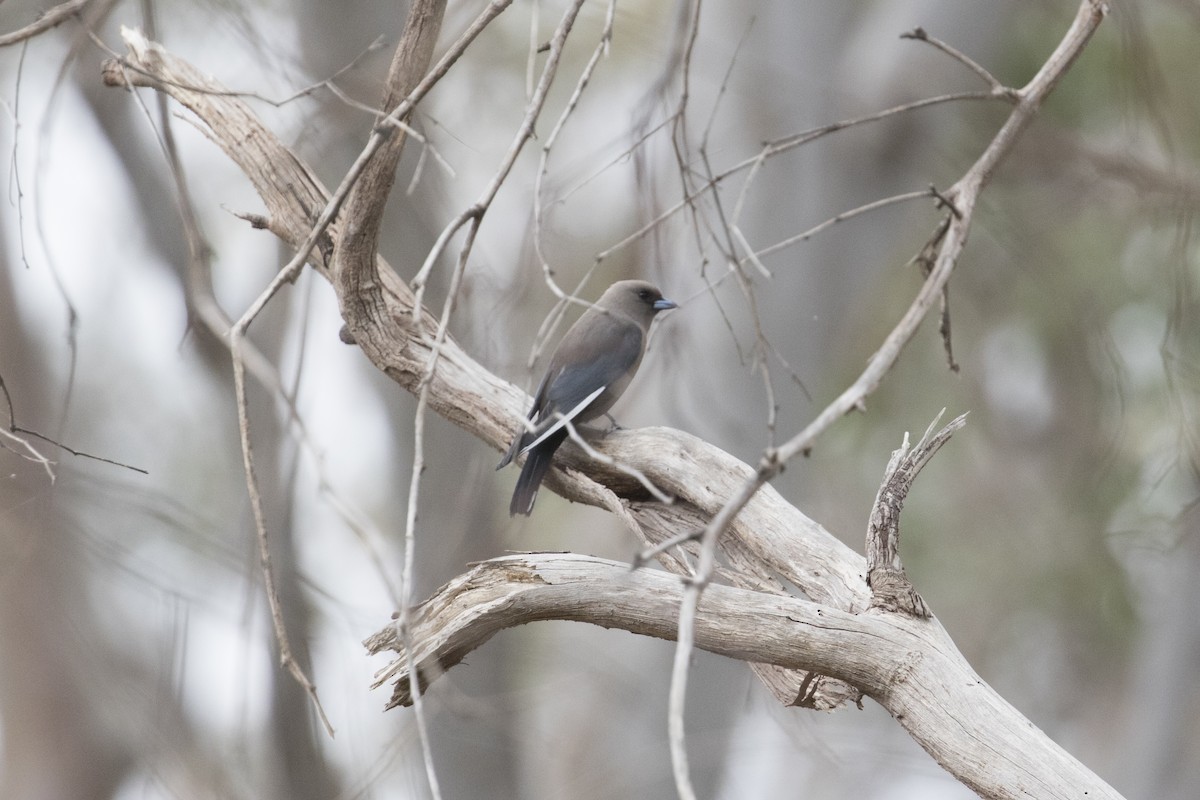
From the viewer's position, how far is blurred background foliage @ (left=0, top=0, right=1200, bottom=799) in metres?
4.33

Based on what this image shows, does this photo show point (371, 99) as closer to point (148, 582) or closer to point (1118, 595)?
point (148, 582)

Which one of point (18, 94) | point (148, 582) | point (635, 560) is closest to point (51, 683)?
point (148, 582)

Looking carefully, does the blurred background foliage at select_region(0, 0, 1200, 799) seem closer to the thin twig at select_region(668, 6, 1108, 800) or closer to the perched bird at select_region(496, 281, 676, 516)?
the perched bird at select_region(496, 281, 676, 516)

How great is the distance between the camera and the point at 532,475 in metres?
3.72

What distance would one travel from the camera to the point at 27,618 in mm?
6715

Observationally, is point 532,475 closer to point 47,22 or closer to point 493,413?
point 493,413

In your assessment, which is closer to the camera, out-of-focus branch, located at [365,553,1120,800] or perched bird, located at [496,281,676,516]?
out-of-focus branch, located at [365,553,1120,800]

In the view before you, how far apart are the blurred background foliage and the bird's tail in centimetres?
45

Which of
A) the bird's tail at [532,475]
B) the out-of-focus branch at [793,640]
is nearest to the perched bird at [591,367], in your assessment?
the bird's tail at [532,475]

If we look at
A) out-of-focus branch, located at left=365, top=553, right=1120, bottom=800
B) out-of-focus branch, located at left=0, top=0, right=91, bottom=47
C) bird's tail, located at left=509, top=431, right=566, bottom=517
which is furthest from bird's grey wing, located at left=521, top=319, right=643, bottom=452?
out-of-focus branch, located at left=0, top=0, right=91, bottom=47

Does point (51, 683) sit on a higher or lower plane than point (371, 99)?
lower

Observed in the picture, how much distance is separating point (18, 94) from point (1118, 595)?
898 centimetres

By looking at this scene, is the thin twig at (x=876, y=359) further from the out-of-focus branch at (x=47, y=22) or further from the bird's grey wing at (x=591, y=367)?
the bird's grey wing at (x=591, y=367)

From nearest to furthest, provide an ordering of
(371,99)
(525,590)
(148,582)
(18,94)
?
(525,590) < (18,94) < (148,582) < (371,99)
